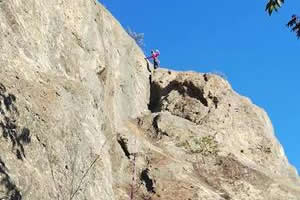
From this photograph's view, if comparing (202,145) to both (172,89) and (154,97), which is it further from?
(154,97)

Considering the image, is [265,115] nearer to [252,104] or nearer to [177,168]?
[252,104]

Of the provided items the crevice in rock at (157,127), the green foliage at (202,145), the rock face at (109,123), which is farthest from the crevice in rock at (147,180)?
the crevice in rock at (157,127)

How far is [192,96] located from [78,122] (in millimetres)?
13279

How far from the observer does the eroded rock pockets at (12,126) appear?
13891mm

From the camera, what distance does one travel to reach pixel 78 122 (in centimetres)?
1739

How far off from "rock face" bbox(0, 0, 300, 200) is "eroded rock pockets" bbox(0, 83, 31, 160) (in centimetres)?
3

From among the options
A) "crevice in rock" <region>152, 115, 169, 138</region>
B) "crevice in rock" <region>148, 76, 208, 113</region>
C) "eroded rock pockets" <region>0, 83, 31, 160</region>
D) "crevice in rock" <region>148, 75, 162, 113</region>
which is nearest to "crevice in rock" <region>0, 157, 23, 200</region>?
"eroded rock pockets" <region>0, 83, 31, 160</region>

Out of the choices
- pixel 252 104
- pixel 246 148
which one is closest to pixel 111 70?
pixel 246 148

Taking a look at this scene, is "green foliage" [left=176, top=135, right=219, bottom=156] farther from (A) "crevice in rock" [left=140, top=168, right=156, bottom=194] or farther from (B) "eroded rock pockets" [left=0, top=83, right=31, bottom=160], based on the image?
(B) "eroded rock pockets" [left=0, top=83, right=31, bottom=160]

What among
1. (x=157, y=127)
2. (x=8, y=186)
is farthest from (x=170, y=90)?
(x=8, y=186)

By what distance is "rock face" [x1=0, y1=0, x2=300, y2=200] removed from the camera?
14.9 meters

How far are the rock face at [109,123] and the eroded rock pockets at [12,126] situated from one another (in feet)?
0.10

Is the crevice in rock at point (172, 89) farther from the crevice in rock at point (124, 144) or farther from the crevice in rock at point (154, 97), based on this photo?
the crevice in rock at point (124, 144)

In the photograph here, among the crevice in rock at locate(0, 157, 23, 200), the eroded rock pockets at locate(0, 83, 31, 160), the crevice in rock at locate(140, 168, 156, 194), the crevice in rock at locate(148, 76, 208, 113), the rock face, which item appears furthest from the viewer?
the crevice in rock at locate(148, 76, 208, 113)
